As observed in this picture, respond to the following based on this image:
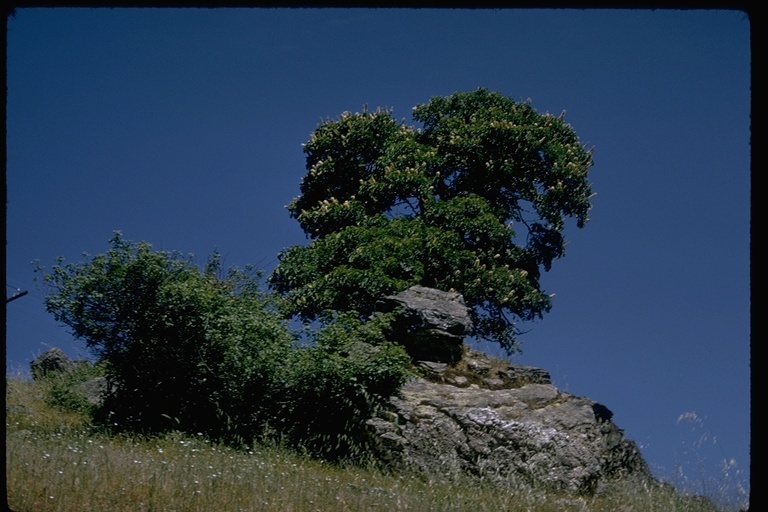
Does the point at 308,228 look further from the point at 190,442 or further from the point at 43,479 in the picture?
the point at 43,479

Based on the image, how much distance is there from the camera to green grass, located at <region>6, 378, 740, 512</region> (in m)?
7.98

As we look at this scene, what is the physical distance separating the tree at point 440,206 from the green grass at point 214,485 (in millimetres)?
7665

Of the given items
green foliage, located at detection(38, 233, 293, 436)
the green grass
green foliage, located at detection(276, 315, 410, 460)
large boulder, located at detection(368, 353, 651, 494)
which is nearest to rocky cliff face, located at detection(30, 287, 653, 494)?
large boulder, located at detection(368, 353, 651, 494)

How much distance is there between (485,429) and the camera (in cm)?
1248

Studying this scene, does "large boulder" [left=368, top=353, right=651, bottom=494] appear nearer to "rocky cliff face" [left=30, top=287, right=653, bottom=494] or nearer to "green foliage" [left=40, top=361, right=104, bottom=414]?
"rocky cliff face" [left=30, top=287, right=653, bottom=494]

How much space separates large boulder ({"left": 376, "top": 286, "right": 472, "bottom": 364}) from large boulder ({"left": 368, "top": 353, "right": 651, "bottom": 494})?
177 cm

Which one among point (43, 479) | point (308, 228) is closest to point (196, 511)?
point (43, 479)

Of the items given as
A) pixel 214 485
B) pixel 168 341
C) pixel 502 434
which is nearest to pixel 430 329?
pixel 502 434

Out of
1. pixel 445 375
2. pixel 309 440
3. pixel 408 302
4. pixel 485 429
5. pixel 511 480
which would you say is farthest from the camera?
pixel 408 302

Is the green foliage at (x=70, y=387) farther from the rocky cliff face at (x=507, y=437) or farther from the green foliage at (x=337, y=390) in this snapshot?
the rocky cliff face at (x=507, y=437)

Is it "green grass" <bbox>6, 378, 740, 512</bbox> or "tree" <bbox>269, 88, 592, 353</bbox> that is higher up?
"tree" <bbox>269, 88, 592, 353</bbox>

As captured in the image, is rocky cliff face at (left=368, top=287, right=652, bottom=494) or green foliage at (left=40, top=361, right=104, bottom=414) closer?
rocky cliff face at (left=368, top=287, right=652, bottom=494)

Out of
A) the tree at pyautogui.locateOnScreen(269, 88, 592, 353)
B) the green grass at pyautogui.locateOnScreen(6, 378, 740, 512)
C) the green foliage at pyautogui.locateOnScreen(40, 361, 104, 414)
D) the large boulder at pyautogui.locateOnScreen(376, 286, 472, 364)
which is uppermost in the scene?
the tree at pyautogui.locateOnScreen(269, 88, 592, 353)
